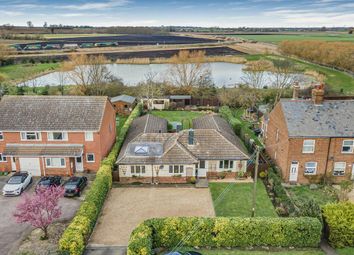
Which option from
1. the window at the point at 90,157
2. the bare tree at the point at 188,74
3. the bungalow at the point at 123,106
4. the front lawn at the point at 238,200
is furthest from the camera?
Result: the bare tree at the point at 188,74

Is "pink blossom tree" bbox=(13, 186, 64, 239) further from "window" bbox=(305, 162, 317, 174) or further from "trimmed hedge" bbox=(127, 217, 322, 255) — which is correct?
"window" bbox=(305, 162, 317, 174)

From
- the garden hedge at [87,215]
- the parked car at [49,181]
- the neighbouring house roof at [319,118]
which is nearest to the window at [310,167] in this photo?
the neighbouring house roof at [319,118]

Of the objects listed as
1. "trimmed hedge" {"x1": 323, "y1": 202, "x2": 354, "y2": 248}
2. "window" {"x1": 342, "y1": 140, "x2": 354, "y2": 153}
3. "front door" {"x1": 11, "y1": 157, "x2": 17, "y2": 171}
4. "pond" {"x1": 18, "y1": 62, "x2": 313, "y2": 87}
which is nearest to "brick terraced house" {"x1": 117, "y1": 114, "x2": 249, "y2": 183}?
"window" {"x1": 342, "y1": 140, "x2": 354, "y2": 153}

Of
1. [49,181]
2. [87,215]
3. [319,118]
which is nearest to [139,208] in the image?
[87,215]

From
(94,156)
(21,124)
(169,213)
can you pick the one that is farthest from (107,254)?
(21,124)

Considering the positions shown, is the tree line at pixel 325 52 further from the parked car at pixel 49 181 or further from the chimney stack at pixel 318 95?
the parked car at pixel 49 181

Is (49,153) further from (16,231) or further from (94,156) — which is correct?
(16,231)

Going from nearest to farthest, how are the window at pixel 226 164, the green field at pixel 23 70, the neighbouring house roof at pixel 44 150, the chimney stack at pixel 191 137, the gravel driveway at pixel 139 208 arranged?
1. the gravel driveway at pixel 139 208
2. the neighbouring house roof at pixel 44 150
3. the window at pixel 226 164
4. the chimney stack at pixel 191 137
5. the green field at pixel 23 70
